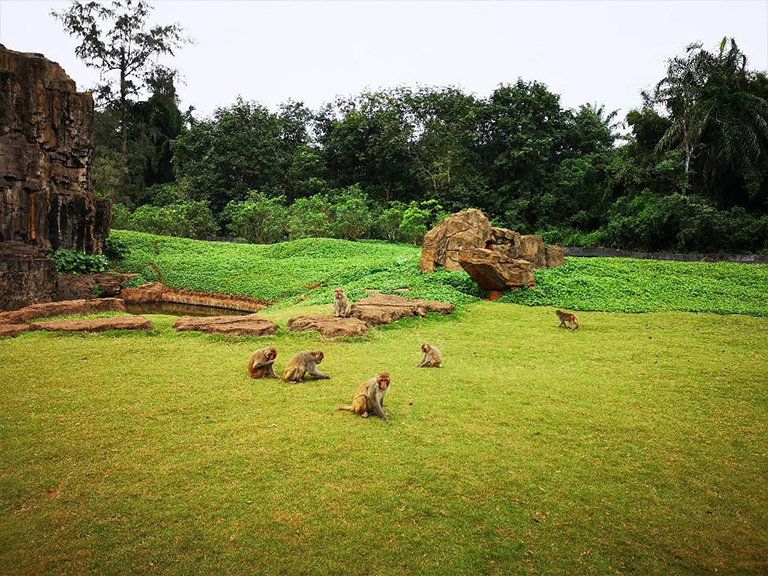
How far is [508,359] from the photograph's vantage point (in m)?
9.11

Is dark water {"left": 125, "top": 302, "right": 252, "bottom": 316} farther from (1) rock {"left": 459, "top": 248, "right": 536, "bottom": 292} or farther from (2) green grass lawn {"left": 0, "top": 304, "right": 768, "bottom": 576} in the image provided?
(2) green grass lawn {"left": 0, "top": 304, "right": 768, "bottom": 576}

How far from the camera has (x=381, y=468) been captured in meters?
4.55

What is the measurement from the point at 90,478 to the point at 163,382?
2.79 metres

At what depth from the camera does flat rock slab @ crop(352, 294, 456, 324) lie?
1173cm

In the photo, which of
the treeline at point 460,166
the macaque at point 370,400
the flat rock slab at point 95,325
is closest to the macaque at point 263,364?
the macaque at point 370,400

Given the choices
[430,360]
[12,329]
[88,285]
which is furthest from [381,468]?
[88,285]

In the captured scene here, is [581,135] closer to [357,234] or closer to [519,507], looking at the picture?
[357,234]

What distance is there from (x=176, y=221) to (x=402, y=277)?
18.3 metres

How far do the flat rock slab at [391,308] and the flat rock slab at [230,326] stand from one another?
2.11m

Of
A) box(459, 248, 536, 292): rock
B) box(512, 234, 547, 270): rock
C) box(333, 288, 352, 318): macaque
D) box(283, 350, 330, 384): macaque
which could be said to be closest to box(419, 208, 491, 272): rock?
box(512, 234, 547, 270): rock

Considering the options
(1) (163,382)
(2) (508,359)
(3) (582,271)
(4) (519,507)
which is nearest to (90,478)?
(1) (163,382)

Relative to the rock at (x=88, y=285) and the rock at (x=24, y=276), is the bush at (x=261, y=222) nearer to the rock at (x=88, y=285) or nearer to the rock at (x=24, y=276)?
the rock at (x=88, y=285)

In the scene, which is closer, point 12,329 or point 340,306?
point 12,329

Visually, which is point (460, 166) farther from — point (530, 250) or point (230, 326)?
point (230, 326)
